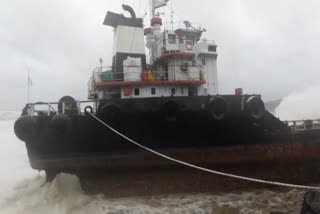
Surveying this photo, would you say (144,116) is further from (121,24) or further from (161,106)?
(121,24)

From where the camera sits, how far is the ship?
29.5ft

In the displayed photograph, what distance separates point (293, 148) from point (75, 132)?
7778 mm

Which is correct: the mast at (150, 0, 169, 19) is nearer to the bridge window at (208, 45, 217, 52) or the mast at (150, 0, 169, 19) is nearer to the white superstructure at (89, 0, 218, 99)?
the white superstructure at (89, 0, 218, 99)

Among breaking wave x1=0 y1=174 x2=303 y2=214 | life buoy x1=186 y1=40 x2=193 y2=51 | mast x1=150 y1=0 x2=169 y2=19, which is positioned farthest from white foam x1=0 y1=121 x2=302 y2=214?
mast x1=150 y1=0 x2=169 y2=19

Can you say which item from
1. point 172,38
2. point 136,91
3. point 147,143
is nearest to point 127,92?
point 136,91

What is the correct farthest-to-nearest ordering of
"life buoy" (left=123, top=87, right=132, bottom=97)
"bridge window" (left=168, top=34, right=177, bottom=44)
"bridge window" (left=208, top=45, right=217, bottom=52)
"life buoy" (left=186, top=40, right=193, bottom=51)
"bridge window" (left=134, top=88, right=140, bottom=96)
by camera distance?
"bridge window" (left=208, top=45, right=217, bottom=52) → "bridge window" (left=168, top=34, right=177, bottom=44) → "life buoy" (left=186, top=40, right=193, bottom=51) → "bridge window" (left=134, top=88, right=140, bottom=96) → "life buoy" (left=123, top=87, right=132, bottom=97)

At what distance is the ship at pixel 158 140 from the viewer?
8.99m

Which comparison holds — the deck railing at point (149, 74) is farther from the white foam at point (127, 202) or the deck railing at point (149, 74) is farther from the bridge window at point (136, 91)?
the white foam at point (127, 202)

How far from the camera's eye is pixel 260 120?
32.5 feet

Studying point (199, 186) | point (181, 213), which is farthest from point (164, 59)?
point (181, 213)

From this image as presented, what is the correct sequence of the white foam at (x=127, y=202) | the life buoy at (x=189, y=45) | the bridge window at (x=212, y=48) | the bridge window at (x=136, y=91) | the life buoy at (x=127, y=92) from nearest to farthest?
1. the white foam at (x=127, y=202)
2. the life buoy at (x=127, y=92)
3. the bridge window at (x=136, y=91)
4. the life buoy at (x=189, y=45)
5. the bridge window at (x=212, y=48)

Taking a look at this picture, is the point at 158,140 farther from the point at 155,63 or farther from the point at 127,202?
the point at 155,63

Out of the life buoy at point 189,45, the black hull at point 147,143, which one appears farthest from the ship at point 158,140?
the life buoy at point 189,45

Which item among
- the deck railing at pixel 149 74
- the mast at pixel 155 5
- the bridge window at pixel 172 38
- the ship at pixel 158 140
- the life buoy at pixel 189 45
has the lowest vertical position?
the ship at pixel 158 140
